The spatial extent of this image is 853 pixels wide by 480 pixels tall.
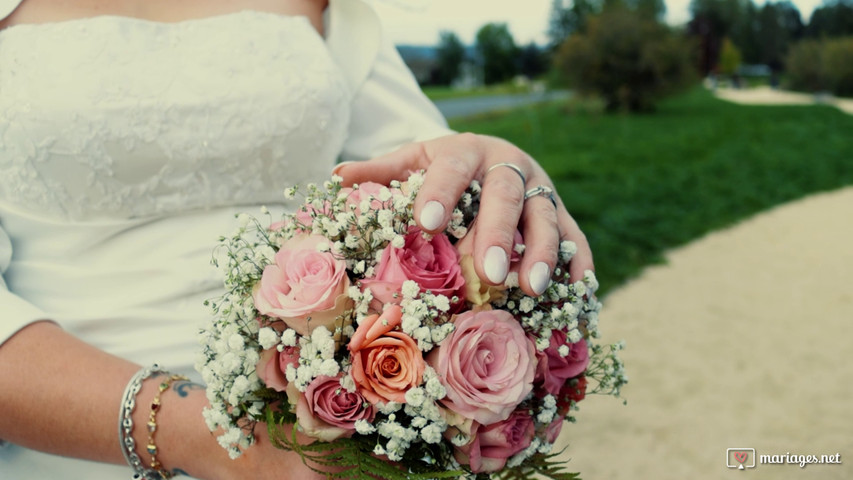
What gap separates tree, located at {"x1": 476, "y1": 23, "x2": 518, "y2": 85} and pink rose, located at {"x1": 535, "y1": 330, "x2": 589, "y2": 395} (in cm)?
3491

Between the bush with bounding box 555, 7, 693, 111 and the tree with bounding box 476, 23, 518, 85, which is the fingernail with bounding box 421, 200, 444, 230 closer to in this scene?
the bush with bounding box 555, 7, 693, 111

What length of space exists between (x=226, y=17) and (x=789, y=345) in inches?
190

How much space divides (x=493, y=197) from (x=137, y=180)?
0.98 m

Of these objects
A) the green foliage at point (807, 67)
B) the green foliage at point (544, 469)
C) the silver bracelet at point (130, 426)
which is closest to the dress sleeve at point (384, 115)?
the silver bracelet at point (130, 426)

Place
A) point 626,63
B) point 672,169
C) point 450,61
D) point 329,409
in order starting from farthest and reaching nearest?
1. point 450,61
2. point 626,63
3. point 672,169
4. point 329,409

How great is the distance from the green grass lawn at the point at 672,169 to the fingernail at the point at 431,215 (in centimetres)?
524

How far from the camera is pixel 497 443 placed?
Result: 134cm

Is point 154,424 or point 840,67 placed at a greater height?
point 154,424

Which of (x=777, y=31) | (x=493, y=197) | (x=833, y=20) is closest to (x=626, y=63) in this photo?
(x=833, y=20)

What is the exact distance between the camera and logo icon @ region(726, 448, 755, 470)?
3886 mm

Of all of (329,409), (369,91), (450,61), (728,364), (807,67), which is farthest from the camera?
(450,61)

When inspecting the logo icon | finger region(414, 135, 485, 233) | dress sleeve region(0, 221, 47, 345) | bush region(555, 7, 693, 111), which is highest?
finger region(414, 135, 485, 233)

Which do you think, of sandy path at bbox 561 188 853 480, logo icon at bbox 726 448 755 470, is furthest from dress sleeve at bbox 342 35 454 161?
logo icon at bbox 726 448 755 470

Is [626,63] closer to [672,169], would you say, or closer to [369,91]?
[672,169]
